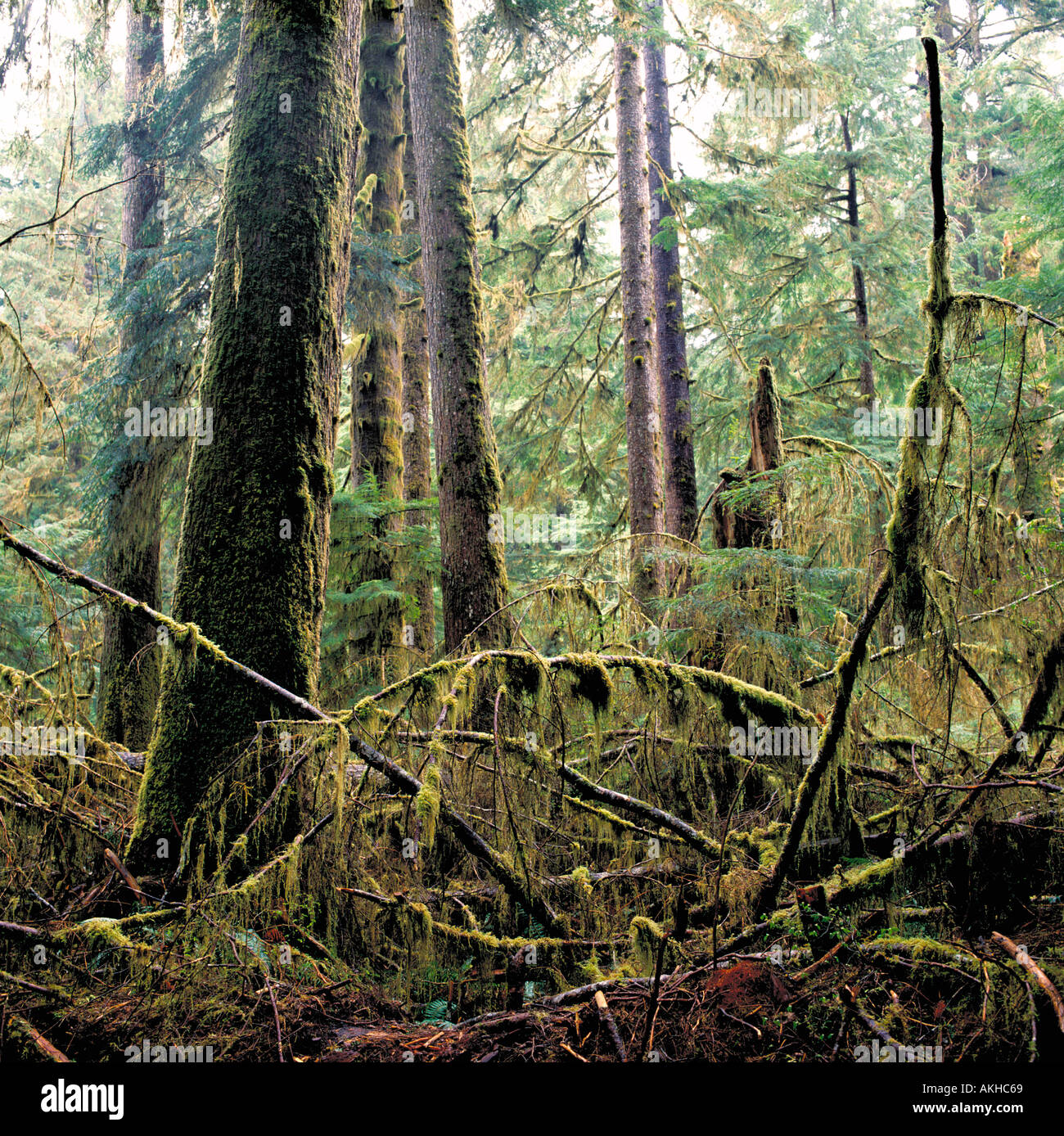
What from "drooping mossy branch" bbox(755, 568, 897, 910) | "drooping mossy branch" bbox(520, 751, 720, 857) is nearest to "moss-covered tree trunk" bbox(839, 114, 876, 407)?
"drooping mossy branch" bbox(755, 568, 897, 910)

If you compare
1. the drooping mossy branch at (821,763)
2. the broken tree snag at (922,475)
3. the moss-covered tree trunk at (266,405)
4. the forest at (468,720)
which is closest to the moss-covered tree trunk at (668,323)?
the forest at (468,720)

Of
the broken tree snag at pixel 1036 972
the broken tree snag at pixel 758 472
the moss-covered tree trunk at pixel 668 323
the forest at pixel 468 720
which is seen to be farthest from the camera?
the moss-covered tree trunk at pixel 668 323

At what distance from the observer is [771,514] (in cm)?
513

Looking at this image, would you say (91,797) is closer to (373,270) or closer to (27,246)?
(373,270)

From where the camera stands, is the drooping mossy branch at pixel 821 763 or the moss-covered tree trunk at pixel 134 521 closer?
the drooping mossy branch at pixel 821 763

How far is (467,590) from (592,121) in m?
9.64

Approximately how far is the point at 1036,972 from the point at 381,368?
860 centimetres

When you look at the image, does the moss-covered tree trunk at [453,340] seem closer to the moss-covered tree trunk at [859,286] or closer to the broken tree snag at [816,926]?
the broken tree snag at [816,926]

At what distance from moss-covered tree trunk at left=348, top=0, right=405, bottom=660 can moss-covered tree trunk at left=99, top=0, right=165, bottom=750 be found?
7.53 feet

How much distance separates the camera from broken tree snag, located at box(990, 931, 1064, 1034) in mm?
2260

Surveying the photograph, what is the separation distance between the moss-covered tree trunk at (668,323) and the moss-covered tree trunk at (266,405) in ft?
20.9

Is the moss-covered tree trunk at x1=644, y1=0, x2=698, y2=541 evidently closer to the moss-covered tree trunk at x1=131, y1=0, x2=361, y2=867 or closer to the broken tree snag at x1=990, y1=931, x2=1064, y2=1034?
the moss-covered tree trunk at x1=131, y1=0, x2=361, y2=867

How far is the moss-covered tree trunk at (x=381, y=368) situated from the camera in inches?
314

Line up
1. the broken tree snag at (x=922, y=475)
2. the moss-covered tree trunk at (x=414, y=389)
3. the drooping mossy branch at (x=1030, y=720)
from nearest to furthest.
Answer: the broken tree snag at (x=922, y=475), the drooping mossy branch at (x=1030, y=720), the moss-covered tree trunk at (x=414, y=389)
